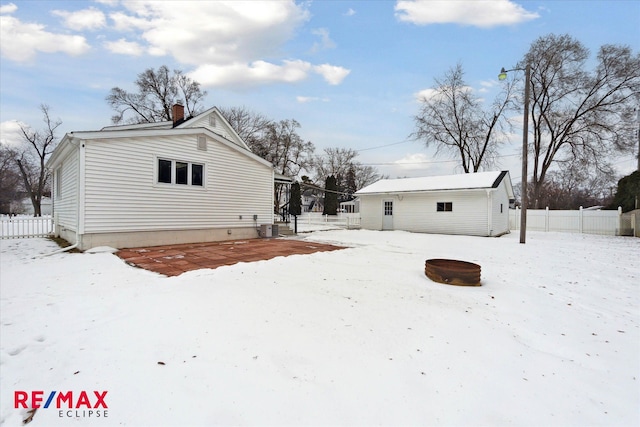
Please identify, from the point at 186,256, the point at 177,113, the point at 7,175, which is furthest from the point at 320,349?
the point at 7,175

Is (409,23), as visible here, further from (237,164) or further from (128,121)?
(128,121)

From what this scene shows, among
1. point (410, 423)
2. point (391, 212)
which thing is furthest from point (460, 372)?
point (391, 212)

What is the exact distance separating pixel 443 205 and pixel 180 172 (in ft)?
45.8

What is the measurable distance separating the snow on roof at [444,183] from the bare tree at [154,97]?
2102 centimetres

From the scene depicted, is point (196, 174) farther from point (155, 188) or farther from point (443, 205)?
point (443, 205)

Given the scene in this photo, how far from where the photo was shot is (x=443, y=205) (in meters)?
16.8

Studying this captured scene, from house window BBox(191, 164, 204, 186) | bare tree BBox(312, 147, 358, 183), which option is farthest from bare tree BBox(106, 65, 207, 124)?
house window BBox(191, 164, 204, 186)

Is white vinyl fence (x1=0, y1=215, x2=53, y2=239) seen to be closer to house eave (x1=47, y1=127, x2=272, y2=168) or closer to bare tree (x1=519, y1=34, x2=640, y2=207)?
house eave (x1=47, y1=127, x2=272, y2=168)

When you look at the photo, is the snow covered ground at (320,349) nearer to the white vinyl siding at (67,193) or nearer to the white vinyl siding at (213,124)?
the white vinyl siding at (67,193)

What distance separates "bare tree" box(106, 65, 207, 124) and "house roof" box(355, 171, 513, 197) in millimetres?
21040

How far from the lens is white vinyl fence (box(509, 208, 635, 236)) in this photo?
16656mm

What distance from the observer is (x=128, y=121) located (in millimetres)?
28266

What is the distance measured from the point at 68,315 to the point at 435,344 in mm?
4687

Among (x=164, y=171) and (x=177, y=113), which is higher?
(x=177, y=113)
